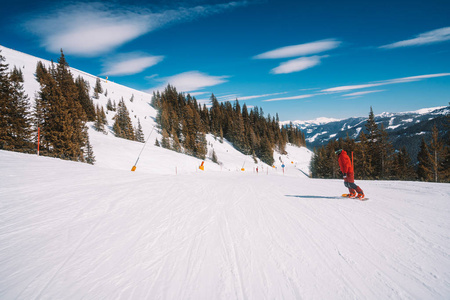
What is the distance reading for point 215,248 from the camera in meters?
Result: 3.70

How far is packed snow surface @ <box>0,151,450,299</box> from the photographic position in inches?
102

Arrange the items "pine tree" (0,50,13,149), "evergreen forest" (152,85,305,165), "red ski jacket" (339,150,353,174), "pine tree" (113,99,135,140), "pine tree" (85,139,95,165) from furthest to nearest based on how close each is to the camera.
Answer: "evergreen forest" (152,85,305,165) < "pine tree" (113,99,135,140) < "pine tree" (85,139,95,165) < "pine tree" (0,50,13,149) < "red ski jacket" (339,150,353,174)

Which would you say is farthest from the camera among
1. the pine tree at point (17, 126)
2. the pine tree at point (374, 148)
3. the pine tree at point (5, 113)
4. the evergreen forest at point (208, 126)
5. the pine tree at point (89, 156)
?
the evergreen forest at point (208, 126)

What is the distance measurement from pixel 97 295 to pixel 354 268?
3.78 metres

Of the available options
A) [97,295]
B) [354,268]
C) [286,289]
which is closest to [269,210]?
[354,268]

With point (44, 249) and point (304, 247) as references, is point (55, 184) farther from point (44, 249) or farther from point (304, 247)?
point (304, 247)

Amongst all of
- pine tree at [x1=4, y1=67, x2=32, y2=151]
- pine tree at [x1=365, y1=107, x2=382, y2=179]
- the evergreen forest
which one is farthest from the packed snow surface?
the evergreen forest

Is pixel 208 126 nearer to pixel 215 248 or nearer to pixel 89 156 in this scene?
pixel 89 156

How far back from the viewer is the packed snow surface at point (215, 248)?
8.52 ft

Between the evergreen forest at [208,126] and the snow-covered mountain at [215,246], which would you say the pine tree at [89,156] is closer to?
the snow-covered mountain at [215,246]

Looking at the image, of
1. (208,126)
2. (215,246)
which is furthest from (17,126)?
(208,126)

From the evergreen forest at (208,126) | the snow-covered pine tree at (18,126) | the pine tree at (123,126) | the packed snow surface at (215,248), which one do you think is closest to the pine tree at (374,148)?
the packed snow surface at (215,248)

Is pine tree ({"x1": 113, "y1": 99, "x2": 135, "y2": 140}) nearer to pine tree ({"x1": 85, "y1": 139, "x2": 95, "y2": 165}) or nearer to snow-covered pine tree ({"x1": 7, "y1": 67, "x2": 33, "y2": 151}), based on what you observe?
pine tree ({"x1": 85, "y1": 139, "x2": 95, "y2": 165})

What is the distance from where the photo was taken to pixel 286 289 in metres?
2.59
